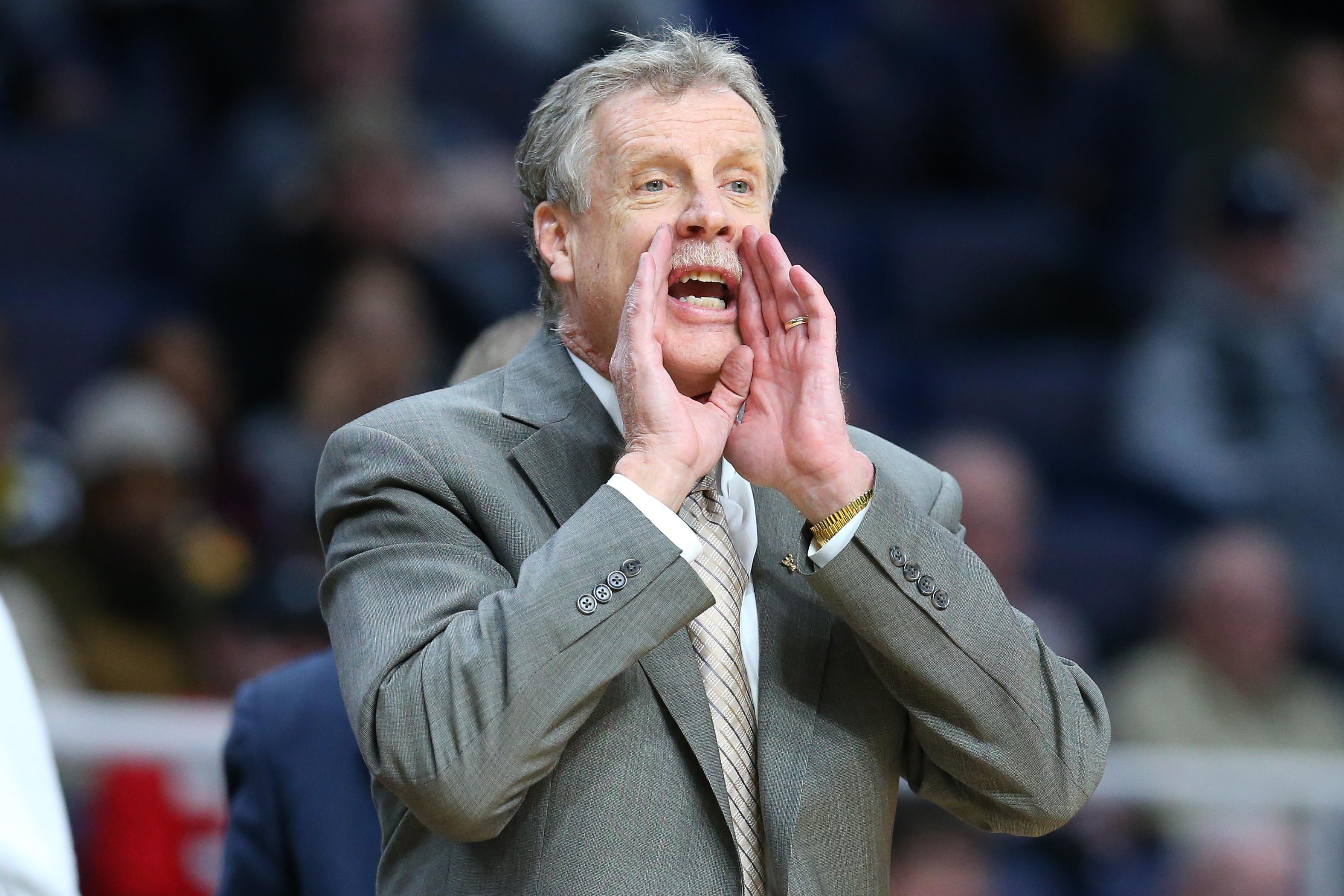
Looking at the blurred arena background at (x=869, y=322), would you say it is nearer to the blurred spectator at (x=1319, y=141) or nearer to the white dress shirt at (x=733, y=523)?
the blurred spectator at (x=1319, y=141)

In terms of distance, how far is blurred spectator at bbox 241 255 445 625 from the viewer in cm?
527

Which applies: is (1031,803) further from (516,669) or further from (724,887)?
(516,669)

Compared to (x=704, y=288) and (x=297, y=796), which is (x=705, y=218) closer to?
(x=704, y=288)

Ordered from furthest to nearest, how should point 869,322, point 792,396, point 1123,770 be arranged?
point 869,322 → point 1123,770 → point 792,396

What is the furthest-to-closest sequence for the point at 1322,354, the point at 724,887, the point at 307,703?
1. the point at 1322,354
2. the point at 307,703
3. the point at 724,887

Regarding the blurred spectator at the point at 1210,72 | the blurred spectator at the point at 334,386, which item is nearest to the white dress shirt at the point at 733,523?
the blurred spectator at the point at 334,386

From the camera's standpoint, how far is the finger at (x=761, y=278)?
2023 millimetres

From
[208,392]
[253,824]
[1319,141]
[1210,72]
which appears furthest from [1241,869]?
[1210,72]

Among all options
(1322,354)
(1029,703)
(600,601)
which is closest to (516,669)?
(600,601)

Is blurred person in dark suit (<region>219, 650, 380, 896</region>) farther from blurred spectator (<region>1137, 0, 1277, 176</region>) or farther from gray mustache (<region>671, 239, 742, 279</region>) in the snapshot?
blurred spectator (<region>1137, 0, 1277, 176</region>)

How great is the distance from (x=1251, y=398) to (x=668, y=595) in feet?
15.4

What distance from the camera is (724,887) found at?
6.11ft

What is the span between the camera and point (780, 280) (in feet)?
6.60

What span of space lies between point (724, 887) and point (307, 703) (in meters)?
1.04
